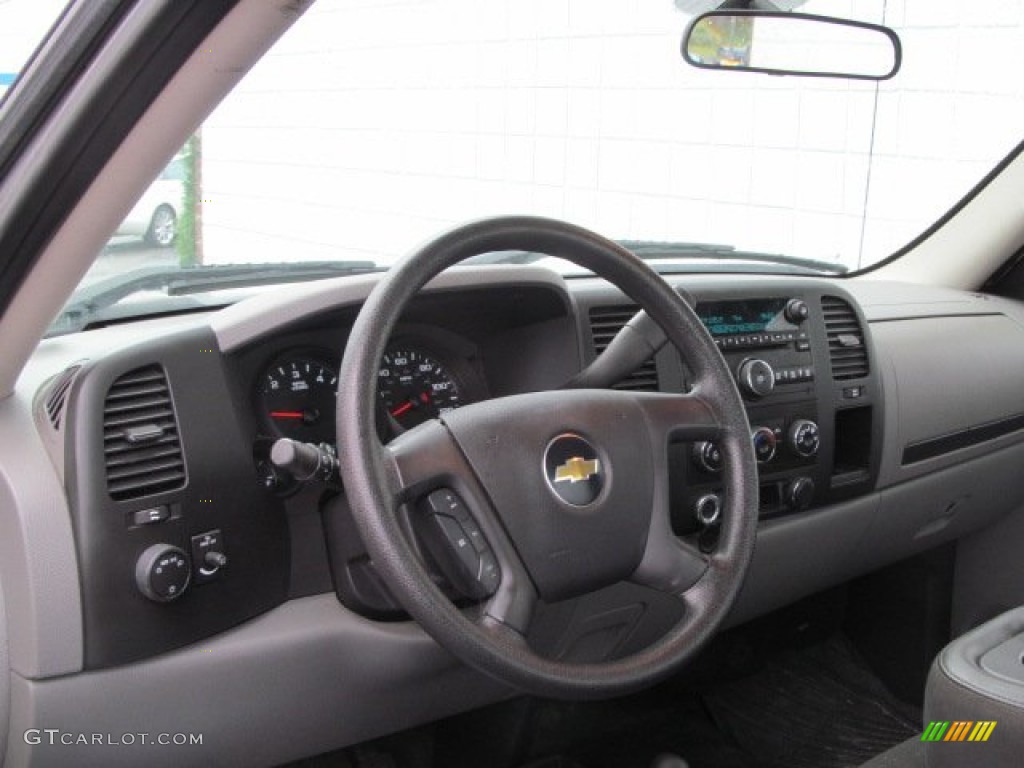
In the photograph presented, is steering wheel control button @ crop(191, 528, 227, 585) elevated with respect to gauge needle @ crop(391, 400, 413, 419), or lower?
lower

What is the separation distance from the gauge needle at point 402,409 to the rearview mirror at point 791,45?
1.19m

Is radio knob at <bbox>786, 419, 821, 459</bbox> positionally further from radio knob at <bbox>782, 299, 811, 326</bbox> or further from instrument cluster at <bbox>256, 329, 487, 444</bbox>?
instrument cluster at <bbox>256, 329, 487, 444</bbox>

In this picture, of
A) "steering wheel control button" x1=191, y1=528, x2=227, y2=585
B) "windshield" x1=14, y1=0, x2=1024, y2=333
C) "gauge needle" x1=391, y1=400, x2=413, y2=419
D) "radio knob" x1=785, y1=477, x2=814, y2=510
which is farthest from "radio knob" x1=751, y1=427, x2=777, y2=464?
"steering wheel control button" x1=191, y1=528, x2=227, y2=585

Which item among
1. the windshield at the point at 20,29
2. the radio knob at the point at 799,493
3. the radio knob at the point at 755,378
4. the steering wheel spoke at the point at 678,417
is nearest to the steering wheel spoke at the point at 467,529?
the steering wheel spoke at the point at 678,417

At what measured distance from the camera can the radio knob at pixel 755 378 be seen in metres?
2.38

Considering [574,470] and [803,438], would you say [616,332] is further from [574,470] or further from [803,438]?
[574,470]

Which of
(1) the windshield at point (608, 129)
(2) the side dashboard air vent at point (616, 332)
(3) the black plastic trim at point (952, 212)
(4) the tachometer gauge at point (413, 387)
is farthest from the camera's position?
(1) the windshield at point (608, 129)

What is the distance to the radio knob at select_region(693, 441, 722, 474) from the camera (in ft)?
7.44

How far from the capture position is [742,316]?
2510mm

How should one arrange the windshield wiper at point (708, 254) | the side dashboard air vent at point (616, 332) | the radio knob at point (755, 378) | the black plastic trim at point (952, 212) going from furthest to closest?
the black plastic trim at point (952, 212) < the windshield wiper at point (708, 254) < the radio knob at point (755, 378) < the side dashboard air vent at point (616, 332)

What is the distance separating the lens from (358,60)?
711cm

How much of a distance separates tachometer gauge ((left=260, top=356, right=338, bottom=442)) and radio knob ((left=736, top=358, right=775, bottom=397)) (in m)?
0.94

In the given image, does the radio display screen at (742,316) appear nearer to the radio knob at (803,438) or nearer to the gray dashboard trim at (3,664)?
the radio knob at (803,438)

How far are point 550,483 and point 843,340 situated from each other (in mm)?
1410
